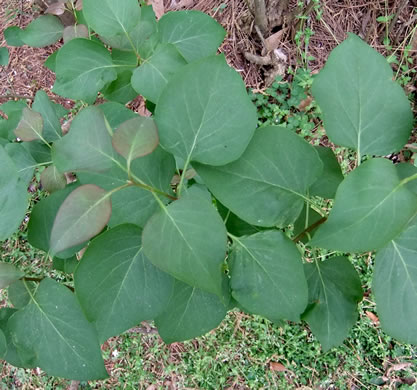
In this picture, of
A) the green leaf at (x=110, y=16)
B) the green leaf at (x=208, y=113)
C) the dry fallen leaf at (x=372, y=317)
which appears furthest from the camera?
the dry fallen leaf at (x=372, y=317)

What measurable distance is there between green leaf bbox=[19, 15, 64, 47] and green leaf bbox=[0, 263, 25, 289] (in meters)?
0.79

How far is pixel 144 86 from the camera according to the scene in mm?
851

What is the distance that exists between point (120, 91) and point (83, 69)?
99mm

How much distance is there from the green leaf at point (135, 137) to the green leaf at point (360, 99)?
0.98 feet

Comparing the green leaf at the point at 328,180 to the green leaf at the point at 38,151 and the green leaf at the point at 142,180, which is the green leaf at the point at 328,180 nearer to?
the green leaf at the point at 142,180

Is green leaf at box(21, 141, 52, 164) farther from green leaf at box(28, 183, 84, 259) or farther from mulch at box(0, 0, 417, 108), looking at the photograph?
mulch at box(0, 0, 417, 108)

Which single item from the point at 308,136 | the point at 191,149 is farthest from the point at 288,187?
the point at 308,136

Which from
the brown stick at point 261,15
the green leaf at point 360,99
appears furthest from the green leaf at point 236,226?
the brown stick at point 261,15

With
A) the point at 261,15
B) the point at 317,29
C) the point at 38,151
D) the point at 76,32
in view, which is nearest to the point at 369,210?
the point at 38,151

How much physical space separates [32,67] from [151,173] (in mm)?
1993

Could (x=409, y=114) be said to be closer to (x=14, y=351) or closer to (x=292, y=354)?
(x=14, y=351)

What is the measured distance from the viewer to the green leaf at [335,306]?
2.78ft

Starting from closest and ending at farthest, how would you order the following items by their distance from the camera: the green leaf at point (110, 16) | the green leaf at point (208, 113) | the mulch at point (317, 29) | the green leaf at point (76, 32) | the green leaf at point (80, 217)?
the green leaf at point (80, 217)
the green leaf at point (208, 113)
the green leaf at point (110, 16)
the green leaf at point (76, 32)
the mulch at point (317, 29)

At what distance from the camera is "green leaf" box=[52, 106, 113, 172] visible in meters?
0.59
